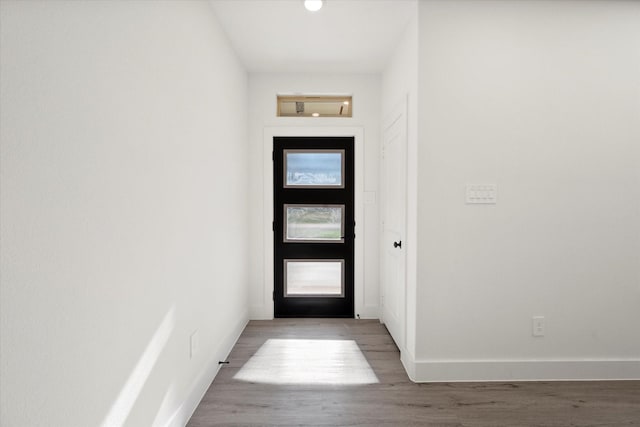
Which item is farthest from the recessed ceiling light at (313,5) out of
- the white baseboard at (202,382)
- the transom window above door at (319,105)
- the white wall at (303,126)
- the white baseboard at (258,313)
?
the white baseboard at (258,313)

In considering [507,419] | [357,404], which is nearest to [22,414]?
[357,404]

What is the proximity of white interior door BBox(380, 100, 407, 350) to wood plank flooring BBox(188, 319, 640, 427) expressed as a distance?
53 cm

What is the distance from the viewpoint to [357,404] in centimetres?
212

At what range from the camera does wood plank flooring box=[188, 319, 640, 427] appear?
1955 mm

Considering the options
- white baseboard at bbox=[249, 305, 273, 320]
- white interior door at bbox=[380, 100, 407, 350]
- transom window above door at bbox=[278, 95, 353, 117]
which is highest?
transom window above door at bbox=[278, 95, 353, 117]

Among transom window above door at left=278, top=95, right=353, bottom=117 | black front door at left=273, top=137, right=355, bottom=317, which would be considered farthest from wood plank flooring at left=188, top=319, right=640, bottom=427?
transom window above door at left=278, top=95, right=353, bottom=117

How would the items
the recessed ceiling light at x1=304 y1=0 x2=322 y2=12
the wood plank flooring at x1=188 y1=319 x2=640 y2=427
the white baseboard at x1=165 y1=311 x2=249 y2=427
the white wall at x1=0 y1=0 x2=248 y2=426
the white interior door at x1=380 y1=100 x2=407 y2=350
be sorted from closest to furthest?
the white wall at x1=0 y1=0 x2=248 y2=426, the white baseboard at x1=165 y1=311 x2=249 y2=427, the wood plank flooring at x1=188 y1=319 x2=640 y2=427, the recessed ceiling light at x1=304 y1=0 x2=322 y2=12, the white interior door at x1=380 y1=100 x2=407 y2=350

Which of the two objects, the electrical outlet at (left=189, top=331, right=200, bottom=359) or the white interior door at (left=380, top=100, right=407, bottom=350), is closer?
the electrical outlet at (left=189, top=331, right=200, bottom=359)

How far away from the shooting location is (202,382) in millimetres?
2189

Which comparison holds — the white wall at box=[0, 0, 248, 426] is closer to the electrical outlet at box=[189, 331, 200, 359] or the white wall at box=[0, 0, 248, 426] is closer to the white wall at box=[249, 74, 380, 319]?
the electrical outlet at box=[189, 331, 200, 359]

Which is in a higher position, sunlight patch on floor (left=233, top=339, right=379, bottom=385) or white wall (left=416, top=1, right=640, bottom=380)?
white wall (left=416, top=1, right=640, bottom=380)

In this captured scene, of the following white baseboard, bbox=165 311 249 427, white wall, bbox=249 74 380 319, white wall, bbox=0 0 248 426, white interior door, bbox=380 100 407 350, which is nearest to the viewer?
white wall, bbox=0 0 248 426

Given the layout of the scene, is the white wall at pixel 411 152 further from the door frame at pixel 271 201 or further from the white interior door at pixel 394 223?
the door frame at pixel 271 201

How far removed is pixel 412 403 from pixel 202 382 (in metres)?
1.32
